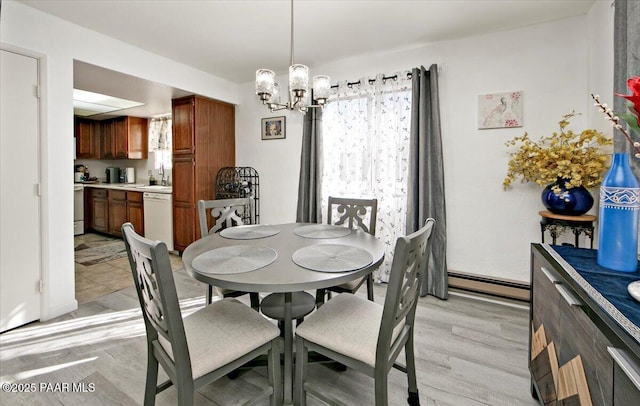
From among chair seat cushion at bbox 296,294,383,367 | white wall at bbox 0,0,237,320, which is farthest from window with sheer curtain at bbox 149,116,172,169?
chair seat cushion at bbox 296,294,383,367

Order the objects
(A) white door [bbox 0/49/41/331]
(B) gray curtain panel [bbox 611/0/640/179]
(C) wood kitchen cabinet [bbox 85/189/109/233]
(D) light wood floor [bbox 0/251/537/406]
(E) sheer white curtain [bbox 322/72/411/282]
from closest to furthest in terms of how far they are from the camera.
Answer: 1. (B) gray curtain panel [bbox 611/0/640/179]
2. (D) light wood floor [bbox 0/251/537/406]
3. (A) white door [bbox 0/49/41/331]
4. (E) sheer white curtain [bbox 322/72/411/282]
5. (C) wood kitchen cabinet [bbox 85/189/109/233]

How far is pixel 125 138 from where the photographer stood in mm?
5402

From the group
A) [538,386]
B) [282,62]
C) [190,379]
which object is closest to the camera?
[190,379]

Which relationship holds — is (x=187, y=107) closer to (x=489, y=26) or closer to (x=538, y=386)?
(x=489, y=26)

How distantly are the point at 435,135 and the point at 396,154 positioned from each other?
0.42 metres

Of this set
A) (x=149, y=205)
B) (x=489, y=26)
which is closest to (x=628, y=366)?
(x=489, y=26)

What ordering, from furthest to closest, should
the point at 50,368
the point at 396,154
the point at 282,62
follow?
1. the point at 282,62
2. the point at 396,154
3. the point at 50,368

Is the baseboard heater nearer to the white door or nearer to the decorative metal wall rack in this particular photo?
the decorative metal wall rack

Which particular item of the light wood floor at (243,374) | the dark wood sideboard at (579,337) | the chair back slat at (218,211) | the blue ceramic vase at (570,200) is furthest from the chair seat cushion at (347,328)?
the blue ceramic vase at (570,200)

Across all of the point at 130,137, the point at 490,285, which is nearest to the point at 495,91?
the point at 490,285

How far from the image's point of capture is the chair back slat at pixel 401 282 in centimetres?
109

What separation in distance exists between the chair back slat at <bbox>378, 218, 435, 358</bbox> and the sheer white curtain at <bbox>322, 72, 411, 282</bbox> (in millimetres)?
1816

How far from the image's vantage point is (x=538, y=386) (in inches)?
56.3

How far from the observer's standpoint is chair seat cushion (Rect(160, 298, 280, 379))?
3.86 feet
